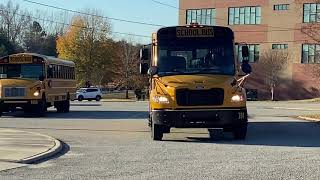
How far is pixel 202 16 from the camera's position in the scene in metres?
87.1

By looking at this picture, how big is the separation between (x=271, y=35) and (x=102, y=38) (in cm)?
2322

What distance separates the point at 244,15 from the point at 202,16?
671 centimetres

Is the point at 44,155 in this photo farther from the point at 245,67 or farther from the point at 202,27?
the point at 245,67

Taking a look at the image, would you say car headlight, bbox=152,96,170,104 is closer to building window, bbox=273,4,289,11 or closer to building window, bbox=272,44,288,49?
building window, bbox=272,44,288,49

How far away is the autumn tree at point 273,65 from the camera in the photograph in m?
78.2

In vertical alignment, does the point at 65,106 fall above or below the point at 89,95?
above

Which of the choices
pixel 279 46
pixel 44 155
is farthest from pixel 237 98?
pixel 279 46

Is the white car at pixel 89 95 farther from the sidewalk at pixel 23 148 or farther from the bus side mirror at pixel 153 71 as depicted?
the bus side mirror at pixel 153 71

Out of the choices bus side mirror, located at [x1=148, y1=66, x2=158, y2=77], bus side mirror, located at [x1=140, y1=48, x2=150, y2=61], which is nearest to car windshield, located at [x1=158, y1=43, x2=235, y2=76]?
bus side mirror, located at [x1=148, y1=66, x2=158, y2=77]

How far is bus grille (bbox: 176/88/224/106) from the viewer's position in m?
15.8

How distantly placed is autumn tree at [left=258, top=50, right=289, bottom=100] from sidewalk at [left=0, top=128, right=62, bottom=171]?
208 ft

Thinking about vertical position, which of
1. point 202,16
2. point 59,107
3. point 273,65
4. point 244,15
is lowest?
point 59,107

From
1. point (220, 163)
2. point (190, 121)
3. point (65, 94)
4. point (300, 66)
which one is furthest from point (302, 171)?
point (300, 66)

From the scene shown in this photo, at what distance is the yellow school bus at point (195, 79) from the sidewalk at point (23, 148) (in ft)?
10.1
